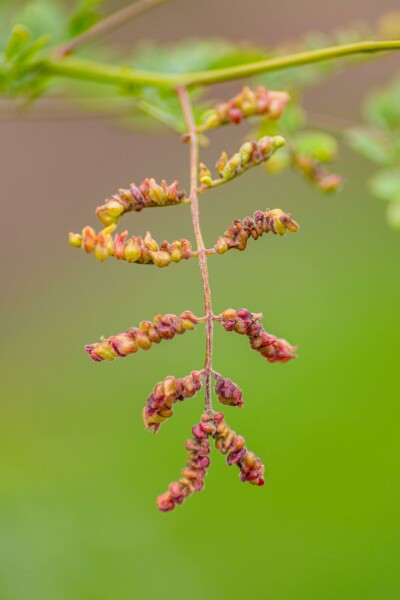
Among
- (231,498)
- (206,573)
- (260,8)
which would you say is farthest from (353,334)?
(260,8)

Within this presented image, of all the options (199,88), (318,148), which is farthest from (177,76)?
(318,148)

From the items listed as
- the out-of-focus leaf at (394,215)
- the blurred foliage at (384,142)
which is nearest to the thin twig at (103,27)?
the blurred foliage at (384,142)

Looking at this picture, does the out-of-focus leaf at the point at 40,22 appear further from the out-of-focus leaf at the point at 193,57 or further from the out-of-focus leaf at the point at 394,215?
the out-of-focus leaf at the point at 394,215

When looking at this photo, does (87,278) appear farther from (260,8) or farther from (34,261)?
(260,8)

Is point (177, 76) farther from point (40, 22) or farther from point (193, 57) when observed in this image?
point (40, 22)

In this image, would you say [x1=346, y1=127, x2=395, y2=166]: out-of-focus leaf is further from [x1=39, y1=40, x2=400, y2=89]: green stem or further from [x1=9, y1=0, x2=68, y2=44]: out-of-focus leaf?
[x1=9, y1=0, x2=68, y2=44]: out-of-focus leaf

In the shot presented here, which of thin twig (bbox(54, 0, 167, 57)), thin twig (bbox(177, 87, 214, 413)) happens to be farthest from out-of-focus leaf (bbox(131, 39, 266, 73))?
thin twig (bbox(177, 87, 214, 413))

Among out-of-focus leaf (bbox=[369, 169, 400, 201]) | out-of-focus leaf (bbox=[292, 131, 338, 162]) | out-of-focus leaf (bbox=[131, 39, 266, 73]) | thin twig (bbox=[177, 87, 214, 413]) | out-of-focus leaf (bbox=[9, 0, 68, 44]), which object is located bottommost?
thin twig (bbox=[177, 87, 214, 413])
